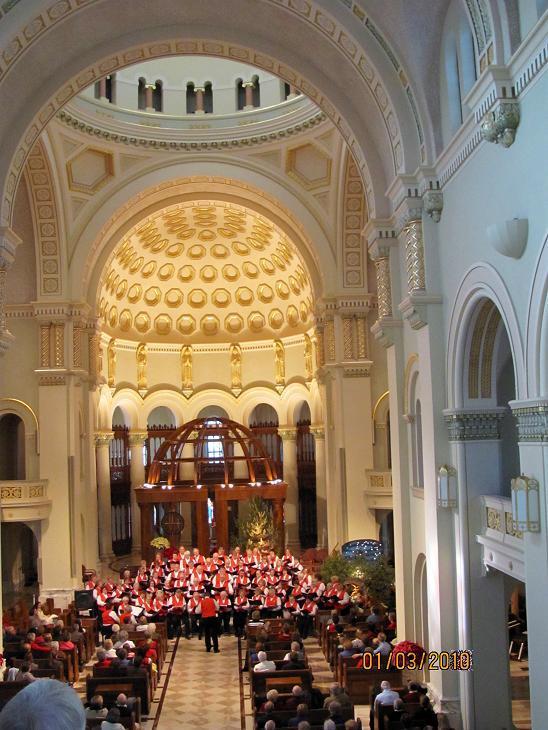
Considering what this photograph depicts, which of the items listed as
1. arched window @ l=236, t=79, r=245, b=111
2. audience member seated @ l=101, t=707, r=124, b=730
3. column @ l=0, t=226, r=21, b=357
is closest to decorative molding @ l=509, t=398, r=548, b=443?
audience member seated @ l=101, t=707, r=124, b=730

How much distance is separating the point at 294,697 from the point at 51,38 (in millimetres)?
10936

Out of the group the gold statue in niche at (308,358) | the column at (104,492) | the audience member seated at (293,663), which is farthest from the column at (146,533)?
the audience member seated at (293,663)

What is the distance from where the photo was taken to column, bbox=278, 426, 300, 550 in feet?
98.8

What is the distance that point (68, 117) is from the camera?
21812 mm

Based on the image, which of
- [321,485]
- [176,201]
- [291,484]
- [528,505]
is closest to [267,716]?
[528,505]

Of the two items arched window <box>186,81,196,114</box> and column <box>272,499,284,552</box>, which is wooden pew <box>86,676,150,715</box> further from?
arched window <box>186,81,196,114</box>

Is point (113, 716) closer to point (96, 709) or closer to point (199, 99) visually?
point (96, 709)

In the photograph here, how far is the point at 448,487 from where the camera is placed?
1165 cm

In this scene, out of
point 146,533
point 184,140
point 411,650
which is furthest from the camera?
point 146,533

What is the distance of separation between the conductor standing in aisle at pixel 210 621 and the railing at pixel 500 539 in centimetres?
805

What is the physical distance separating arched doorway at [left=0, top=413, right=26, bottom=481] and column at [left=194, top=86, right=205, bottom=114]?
11.0 m

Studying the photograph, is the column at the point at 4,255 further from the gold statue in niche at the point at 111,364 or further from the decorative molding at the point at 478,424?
the gold statue in niche at the point at 111,364

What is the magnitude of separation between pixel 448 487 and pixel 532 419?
3.30m

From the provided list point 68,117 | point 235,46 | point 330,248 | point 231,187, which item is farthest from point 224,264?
point 235,46
